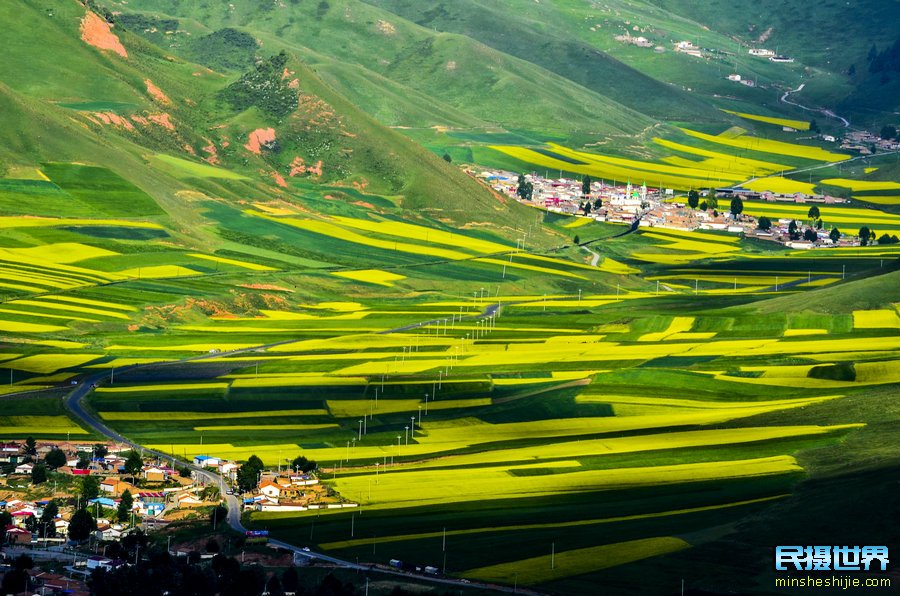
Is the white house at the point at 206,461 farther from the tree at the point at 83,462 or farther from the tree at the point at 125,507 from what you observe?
the tree at the point at 125,507

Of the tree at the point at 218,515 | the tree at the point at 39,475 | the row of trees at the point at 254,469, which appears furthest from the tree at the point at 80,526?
the row of trees at the point at 254,469

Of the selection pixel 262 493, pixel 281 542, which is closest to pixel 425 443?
pixel 262 493

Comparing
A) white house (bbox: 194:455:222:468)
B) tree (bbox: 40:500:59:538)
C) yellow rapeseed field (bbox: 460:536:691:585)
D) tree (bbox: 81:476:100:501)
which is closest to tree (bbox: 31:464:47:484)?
tree (bbox: 81:476:100:501)

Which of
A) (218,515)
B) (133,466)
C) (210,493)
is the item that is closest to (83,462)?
(133,466)

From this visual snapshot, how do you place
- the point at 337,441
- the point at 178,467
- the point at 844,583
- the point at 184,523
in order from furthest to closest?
the point at 337,441 → the point at 178,467 → the point at 184,523 → the point at 844,583

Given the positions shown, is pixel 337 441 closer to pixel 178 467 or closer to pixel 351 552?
pixel 178 467

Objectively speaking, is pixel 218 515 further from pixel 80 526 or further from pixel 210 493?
pixel 80 526

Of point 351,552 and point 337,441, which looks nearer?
point 351,552
